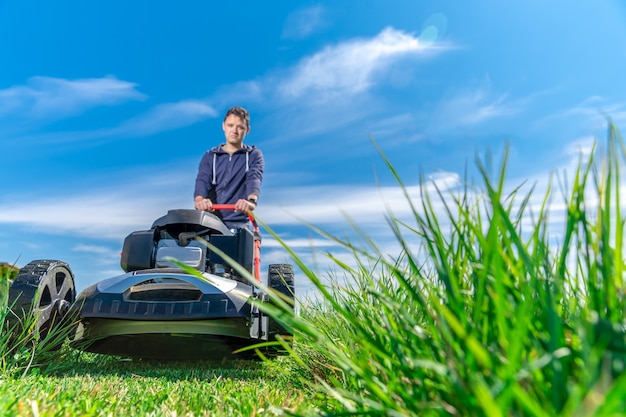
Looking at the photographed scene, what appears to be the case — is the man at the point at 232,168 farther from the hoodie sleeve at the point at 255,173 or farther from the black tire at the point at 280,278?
the black tire at the point at 280,278

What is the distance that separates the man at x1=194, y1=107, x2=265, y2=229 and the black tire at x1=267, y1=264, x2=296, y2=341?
1416 mm

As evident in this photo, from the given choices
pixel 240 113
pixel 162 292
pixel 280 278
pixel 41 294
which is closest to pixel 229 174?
pixel 240 113

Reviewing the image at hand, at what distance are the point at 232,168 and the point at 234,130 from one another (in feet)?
1.94

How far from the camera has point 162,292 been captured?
4.32 m

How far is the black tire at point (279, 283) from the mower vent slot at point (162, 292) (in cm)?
63

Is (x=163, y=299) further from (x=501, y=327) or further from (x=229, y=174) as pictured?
(x=501, y=327)

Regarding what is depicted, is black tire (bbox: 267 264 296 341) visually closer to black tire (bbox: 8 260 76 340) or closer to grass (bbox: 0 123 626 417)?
Result: black tire (bbox: 8 260 76 340)

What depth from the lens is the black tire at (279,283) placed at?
443cm

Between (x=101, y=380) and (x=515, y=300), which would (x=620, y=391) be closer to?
(x=515, y=300)

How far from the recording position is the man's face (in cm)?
686

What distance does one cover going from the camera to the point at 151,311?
13.1 ft

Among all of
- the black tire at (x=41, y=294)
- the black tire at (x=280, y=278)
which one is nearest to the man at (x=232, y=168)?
the black tire at (x=280, y=278)

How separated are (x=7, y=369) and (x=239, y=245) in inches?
78.7

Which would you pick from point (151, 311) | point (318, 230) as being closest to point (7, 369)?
point (151, 311)
